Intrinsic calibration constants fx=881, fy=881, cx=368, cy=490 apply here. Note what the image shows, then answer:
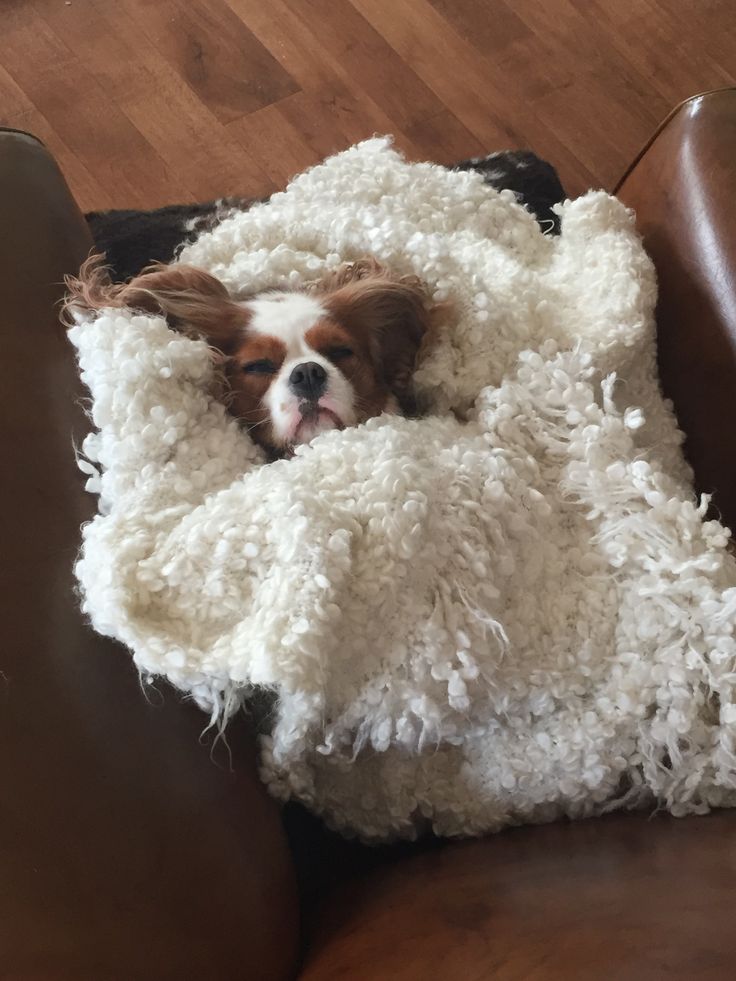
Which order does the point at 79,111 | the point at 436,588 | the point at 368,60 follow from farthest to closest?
the point at 368,60, the point at 79,111, the point at 436,588

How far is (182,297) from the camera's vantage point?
3.20 ft

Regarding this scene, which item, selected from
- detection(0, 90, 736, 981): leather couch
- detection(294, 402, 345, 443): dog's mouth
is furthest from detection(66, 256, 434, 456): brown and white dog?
detection(0, 90, 736, 981): leather couch

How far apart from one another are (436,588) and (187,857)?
28 cm

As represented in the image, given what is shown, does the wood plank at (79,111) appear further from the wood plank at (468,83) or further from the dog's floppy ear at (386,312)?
the dog's floppy ear at (386,312)

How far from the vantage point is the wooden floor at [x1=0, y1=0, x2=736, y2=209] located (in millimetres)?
1771

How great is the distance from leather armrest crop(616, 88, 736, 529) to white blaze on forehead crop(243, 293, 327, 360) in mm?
413

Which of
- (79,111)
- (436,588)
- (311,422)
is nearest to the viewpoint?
(436,588)

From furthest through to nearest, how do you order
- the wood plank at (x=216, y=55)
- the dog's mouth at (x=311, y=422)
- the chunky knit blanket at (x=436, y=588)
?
the wood plank at (x=216, y=55), the dog's mouth at (x=311, y=422), the chunky knit blanket at (x=436, y=588)

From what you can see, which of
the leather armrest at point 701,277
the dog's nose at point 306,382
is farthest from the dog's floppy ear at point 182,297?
the leather armrest at point 701,277

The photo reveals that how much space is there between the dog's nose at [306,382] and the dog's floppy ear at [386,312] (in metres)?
0.11

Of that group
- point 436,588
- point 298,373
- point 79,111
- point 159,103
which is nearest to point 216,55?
point 159,103

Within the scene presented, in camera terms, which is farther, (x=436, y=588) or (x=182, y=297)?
(x=182, y=297)

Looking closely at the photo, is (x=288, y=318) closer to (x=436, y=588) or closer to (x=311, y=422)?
(x=311, y=422)

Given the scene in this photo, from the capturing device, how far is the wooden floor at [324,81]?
177cm
